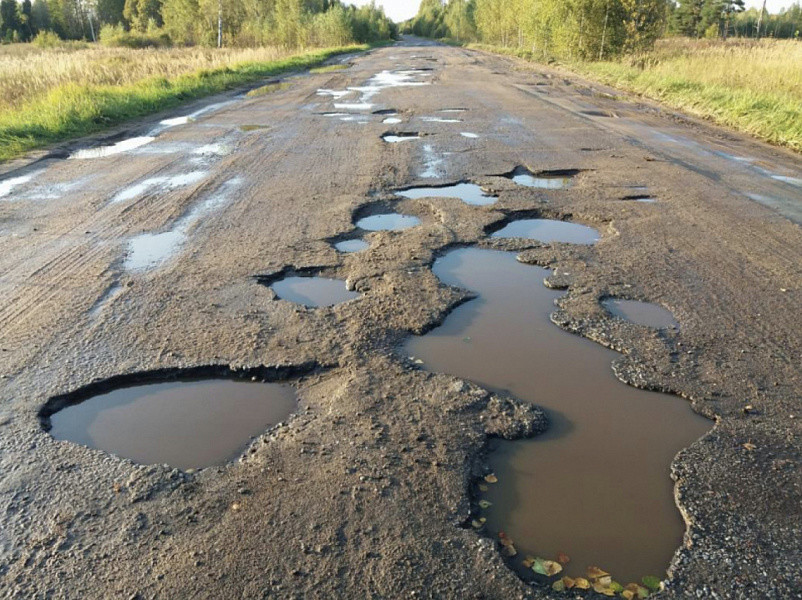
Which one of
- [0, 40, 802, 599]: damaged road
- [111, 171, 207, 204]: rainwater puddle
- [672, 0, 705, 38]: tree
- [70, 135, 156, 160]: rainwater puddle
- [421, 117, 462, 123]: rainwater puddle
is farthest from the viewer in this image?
[672, 0, 705, 38]: tree

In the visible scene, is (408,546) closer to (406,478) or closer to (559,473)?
(406,478)

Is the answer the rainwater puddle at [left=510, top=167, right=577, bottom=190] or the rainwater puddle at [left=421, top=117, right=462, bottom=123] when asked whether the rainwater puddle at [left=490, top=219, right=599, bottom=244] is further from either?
the rainwater puddle at [left=421, top=117, right=462, bottom=123]

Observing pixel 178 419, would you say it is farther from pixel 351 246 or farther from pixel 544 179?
pixel 544 179

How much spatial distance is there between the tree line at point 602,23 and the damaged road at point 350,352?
71.4 ft

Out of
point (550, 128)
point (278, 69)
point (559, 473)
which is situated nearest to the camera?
point (559, 473)

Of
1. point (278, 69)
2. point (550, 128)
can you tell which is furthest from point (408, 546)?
point (278, 69)

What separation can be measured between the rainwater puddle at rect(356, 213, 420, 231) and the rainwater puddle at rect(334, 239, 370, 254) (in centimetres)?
37

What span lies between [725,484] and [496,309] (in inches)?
79.8

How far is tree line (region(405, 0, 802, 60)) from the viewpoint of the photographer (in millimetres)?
27828

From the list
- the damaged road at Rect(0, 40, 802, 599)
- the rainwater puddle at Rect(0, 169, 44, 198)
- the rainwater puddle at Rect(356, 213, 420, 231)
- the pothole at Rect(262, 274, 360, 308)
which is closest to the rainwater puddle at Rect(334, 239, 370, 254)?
the damaged road at Rect(0, 40, 802, 599)

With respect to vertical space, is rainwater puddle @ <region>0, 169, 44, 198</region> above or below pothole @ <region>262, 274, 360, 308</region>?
above

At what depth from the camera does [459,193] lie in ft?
23.6

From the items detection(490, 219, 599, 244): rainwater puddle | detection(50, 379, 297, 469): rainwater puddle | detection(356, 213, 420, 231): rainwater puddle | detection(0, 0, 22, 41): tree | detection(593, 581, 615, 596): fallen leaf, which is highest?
detection(0, 0, 22, 41): tree

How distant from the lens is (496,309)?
4.51m
